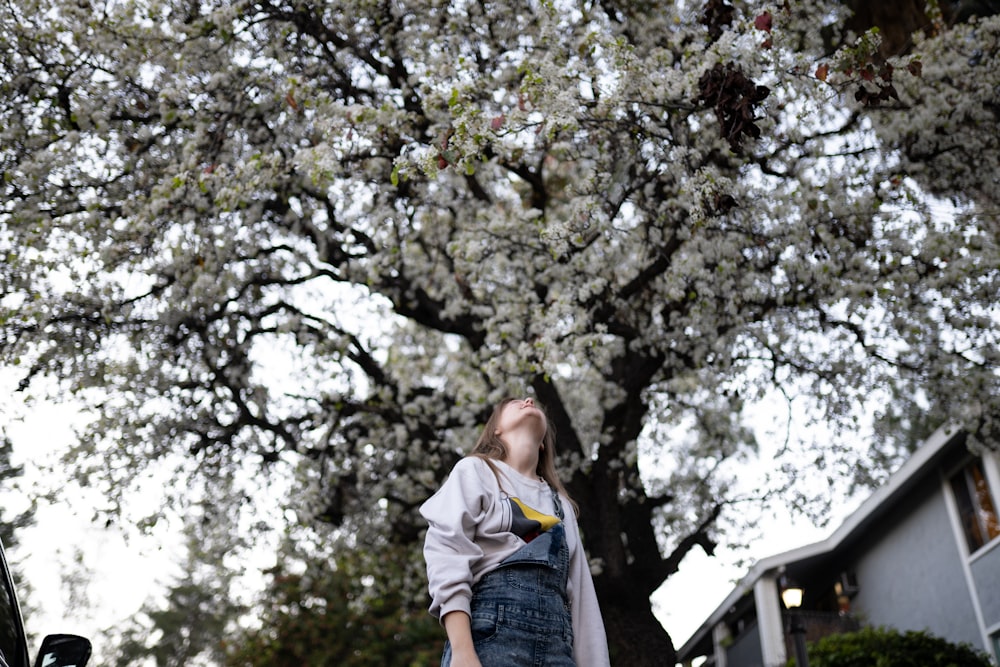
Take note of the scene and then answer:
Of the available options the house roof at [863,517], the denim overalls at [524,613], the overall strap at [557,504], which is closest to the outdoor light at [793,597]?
the house roof at [863,517]

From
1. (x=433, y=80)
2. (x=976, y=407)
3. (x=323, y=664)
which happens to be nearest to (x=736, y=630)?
(x=323, y=664)

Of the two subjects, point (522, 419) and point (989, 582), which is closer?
point (522, 419)

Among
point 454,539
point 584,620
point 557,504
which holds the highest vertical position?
point 557,504

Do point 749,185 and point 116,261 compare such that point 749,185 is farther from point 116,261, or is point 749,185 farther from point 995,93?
point 116,261

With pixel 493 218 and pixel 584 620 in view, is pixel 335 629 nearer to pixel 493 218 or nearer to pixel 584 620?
pixel 493 218

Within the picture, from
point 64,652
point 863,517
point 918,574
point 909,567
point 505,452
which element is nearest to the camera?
point 64,652

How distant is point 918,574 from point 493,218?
11.9 meters

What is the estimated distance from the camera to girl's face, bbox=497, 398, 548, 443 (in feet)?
11.6

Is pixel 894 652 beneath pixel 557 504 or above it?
above

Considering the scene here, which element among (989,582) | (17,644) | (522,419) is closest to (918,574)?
(989,582)

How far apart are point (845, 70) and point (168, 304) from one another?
5939 mm

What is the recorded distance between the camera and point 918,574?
52.0 feet

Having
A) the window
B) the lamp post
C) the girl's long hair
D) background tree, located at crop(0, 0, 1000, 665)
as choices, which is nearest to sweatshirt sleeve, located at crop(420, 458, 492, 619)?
the girl's long hair

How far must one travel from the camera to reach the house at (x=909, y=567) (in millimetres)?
13336
